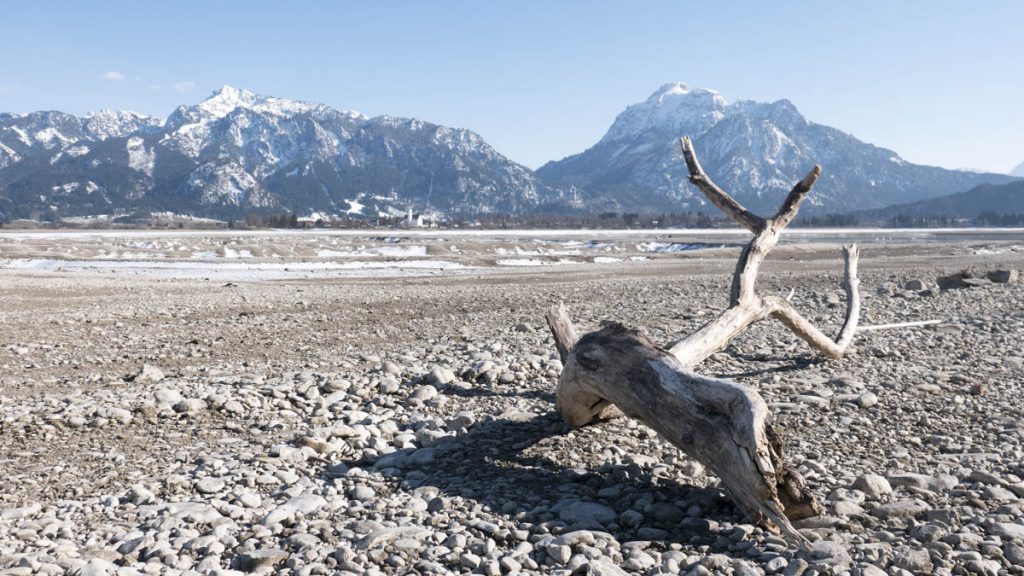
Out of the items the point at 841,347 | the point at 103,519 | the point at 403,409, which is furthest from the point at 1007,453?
the point at 103,519

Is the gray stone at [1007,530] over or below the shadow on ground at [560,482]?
over

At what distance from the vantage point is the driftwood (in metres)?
5.07

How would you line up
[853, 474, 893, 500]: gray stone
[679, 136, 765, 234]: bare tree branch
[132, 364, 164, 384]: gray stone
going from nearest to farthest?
[853, 474, 893, 500]: gray stone
[132, 364, 164, 384]: gray stone
[679, 136, 765, 234]: bare tree branch

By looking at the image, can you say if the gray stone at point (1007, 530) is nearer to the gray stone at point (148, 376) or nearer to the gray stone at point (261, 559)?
the gray stone at point (261, 559)

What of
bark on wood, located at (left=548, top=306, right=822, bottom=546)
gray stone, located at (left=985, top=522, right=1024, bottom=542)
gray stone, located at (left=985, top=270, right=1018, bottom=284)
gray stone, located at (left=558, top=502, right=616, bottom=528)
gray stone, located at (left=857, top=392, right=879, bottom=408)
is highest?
gray stone, located at (left=985, top=270, right=1018, bottom=284)

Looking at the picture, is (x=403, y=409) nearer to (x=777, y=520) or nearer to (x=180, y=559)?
(x=180, y=559)

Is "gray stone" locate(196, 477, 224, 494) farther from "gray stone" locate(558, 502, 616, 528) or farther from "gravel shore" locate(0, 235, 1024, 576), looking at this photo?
"gray stone" locate(558, 502, 616, 528)

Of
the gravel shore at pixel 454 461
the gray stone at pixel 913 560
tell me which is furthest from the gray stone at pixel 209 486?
the gray stone at pixel 913 560

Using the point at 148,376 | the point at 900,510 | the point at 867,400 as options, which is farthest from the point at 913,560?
the point at 148,376

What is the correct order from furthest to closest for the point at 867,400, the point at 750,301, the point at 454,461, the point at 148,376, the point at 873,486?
the point at 148,376 → the point at 750,301 → the point at 867,400 → the point at 454,461 → the point at 873,486

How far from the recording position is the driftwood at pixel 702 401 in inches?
200

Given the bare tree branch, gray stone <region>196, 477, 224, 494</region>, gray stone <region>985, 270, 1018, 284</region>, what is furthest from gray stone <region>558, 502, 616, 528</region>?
gray stone <region>985, 270, 1018, 284</region>

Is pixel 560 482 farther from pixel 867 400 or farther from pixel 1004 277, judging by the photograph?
pixel 1004 277

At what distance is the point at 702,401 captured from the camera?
5.72m
